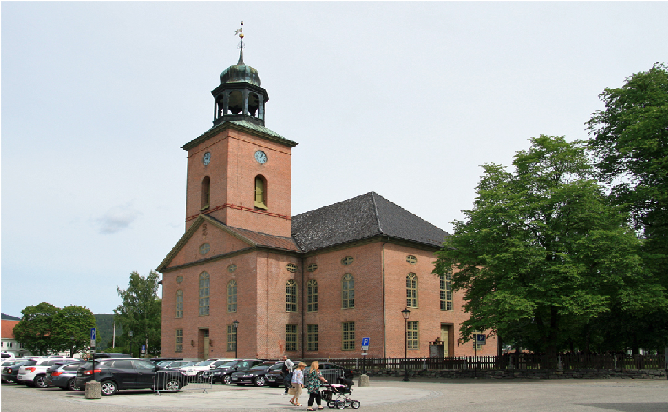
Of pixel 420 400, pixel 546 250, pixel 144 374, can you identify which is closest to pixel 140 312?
pixel 144 374

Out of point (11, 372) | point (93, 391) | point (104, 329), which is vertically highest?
point (93, 391)

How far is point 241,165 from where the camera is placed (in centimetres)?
4662

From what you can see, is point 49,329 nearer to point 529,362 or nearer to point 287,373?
point 287,373

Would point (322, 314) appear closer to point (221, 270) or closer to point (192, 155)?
point (221, 270)

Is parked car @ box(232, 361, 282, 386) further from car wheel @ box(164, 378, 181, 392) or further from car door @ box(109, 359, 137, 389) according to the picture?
car door @ box(109, 359, 137, 389)

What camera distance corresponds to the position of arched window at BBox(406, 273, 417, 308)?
39688mm

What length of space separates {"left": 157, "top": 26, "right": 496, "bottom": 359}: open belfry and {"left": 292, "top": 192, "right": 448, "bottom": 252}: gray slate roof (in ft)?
0.39

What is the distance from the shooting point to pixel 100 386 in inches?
820

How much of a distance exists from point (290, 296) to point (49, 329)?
6587 centimetres

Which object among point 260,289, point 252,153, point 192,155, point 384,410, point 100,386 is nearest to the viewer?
point 384,410

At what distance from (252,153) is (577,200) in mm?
26604

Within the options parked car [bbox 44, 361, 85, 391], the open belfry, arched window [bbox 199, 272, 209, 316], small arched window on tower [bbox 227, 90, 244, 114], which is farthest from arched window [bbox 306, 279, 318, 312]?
parked car [bbox 44, 361, 85, 391]

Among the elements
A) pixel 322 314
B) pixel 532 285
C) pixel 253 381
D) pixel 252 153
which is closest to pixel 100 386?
pixel 253 381

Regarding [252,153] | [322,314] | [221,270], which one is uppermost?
[252,153]
